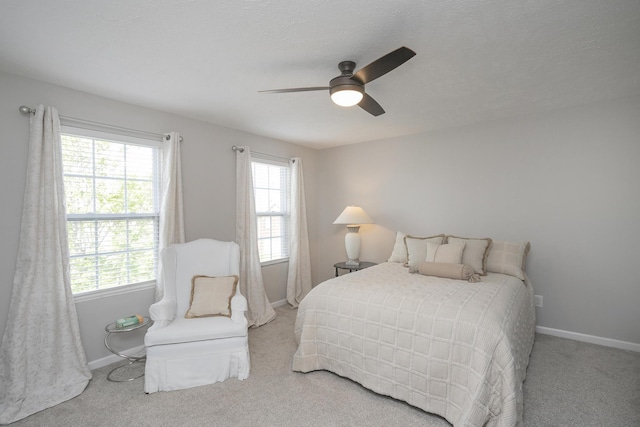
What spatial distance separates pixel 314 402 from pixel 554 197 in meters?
3.18

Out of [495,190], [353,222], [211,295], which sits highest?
[495,190]

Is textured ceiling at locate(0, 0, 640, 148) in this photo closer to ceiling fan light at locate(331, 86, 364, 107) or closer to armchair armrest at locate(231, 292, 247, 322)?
ceiling fan light at locate(331, 86, 364, 107)

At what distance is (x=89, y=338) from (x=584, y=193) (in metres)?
4.92

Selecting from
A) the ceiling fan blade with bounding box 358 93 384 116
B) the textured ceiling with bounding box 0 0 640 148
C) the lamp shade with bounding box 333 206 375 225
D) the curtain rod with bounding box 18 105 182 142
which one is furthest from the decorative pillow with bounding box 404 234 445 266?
the curtain rod with bounding box 18 105 182 142

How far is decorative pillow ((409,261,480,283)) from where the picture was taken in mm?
2963

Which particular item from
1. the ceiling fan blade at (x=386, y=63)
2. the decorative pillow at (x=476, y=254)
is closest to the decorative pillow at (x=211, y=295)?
the ceiling fan blade at (x=386, y=63)

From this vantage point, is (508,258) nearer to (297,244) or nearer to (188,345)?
(297,244)

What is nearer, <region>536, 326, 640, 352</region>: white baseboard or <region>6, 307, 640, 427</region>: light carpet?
<region>6, 307, 640, 427</region>: light carpet

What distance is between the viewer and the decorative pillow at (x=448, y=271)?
296 cm

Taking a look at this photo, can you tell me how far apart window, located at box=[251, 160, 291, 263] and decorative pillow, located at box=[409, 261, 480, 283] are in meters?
2.18

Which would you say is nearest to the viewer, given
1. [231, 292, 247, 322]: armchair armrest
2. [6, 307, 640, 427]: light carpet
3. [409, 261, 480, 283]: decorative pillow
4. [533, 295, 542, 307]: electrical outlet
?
[6, 307, 640, 427]: light carpet

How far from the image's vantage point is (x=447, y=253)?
3.30 metres

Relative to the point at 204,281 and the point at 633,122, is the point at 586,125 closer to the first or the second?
the point at 633,122

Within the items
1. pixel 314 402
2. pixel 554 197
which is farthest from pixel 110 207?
pixel 554 197
